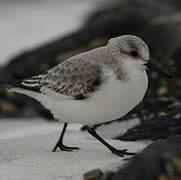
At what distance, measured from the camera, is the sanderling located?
5691mm

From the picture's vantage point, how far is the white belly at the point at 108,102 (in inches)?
223

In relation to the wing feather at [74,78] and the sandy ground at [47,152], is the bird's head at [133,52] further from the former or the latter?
the sandy ground at [47,152]

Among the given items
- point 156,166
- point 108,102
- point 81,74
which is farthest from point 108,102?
point 156,166

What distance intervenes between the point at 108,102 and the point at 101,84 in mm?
194

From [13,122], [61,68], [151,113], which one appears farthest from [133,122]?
[13,122]

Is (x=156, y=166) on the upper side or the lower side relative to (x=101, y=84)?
lower

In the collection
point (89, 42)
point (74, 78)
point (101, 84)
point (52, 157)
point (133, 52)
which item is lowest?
point (89, 42)

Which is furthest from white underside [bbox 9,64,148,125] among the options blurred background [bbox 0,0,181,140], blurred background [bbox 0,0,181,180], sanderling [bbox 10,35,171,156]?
blurred background [bbox 0,0,181,140]

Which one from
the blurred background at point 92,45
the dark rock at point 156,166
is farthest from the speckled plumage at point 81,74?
the dark rock at point 156,166

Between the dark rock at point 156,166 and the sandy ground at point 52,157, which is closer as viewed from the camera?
the dark rock at point 156,166

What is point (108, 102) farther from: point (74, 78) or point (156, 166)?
point (156, 166)

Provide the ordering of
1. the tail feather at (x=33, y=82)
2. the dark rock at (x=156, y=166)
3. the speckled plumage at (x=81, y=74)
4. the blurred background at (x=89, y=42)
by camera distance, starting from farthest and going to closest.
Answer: the blurred background at (x=89, y=42) → the tail feather at (x=33, y=82) → the speckled plumage at (x=81, y=74) → the dark rock at (x=156, y=166)

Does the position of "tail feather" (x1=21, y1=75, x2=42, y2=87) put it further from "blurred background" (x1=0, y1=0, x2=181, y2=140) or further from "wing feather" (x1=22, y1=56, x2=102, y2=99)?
"blurred background" (x1=0, y1=0, x2=181, y2=140)

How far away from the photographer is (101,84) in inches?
225
